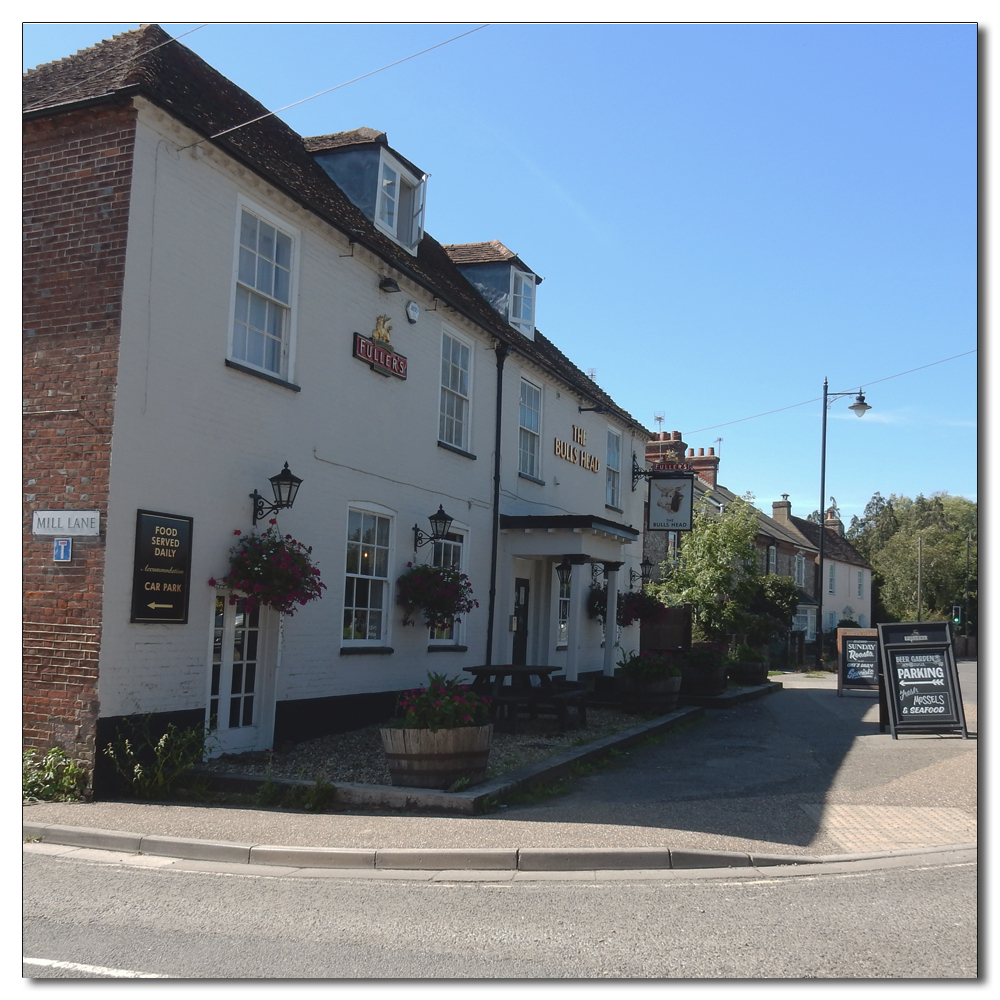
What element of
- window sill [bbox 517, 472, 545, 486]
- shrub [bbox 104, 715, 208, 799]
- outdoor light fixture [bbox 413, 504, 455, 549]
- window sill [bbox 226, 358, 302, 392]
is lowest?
shrub [bbox 104, 715, 208, 799]

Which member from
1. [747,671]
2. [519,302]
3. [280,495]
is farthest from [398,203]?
[747,671]

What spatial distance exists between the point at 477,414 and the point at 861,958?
40.5ft

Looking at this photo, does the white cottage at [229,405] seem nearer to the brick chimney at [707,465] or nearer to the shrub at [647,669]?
the shrub at [647,669]

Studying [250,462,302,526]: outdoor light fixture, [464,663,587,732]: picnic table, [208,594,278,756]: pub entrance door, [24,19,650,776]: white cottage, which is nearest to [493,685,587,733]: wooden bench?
[464,663,587,732]: picnic table

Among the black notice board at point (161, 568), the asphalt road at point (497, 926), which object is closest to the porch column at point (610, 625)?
the black notice board at point (161, 568)

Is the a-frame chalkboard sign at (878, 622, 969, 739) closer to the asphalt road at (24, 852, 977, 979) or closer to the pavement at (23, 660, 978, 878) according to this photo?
the pavement at (23, 660, 978, 878)

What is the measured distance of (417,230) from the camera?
1558 centimetres

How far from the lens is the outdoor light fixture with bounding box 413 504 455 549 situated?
14.3 m

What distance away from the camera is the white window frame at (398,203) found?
1459cm

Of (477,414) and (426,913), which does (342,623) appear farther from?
(426,913)

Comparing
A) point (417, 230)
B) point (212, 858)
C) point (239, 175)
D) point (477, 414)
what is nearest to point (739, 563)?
point (477, 414)

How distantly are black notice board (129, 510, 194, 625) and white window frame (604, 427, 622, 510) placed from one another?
14.6m

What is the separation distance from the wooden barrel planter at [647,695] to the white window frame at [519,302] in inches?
299

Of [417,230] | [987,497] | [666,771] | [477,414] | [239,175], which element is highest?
[417,230]
